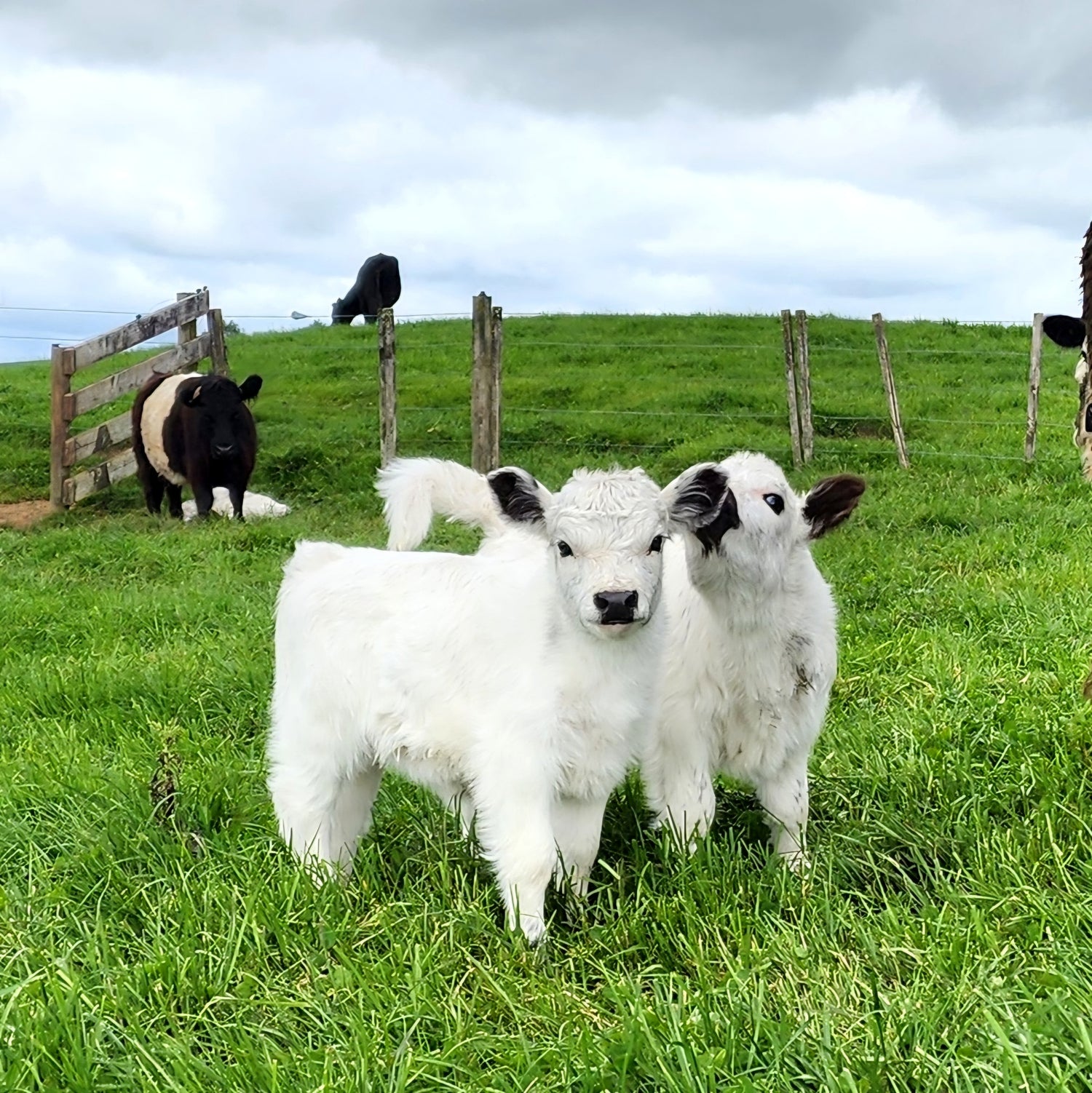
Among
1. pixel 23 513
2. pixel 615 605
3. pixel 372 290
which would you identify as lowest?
pixel 23 513

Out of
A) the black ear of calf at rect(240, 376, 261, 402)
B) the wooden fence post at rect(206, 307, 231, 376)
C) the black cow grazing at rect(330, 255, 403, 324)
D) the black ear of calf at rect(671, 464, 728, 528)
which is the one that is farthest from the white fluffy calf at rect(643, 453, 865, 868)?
the black cow grazing at rect(330, 255, 403, 324)

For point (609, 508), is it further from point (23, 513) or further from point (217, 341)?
point (217, 341)

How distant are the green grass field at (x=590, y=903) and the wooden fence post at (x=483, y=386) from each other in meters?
5.06

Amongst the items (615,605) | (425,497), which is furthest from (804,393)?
(615,605)

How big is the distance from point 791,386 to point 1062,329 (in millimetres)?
5057

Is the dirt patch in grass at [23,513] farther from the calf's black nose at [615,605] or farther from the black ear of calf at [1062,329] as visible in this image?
the calf's black nose at [615,605]

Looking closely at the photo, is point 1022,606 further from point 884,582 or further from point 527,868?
point 527,868

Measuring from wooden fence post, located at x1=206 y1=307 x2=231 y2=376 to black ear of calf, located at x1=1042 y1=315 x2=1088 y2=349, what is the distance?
36.3ft

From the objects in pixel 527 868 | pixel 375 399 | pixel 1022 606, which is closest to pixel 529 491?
pixel 527 868

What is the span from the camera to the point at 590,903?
3.68m

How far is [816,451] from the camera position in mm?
13820

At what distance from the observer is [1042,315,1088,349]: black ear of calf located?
815 cm

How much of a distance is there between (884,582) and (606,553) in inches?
192

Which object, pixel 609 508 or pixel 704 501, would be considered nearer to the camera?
pixel 609 508
